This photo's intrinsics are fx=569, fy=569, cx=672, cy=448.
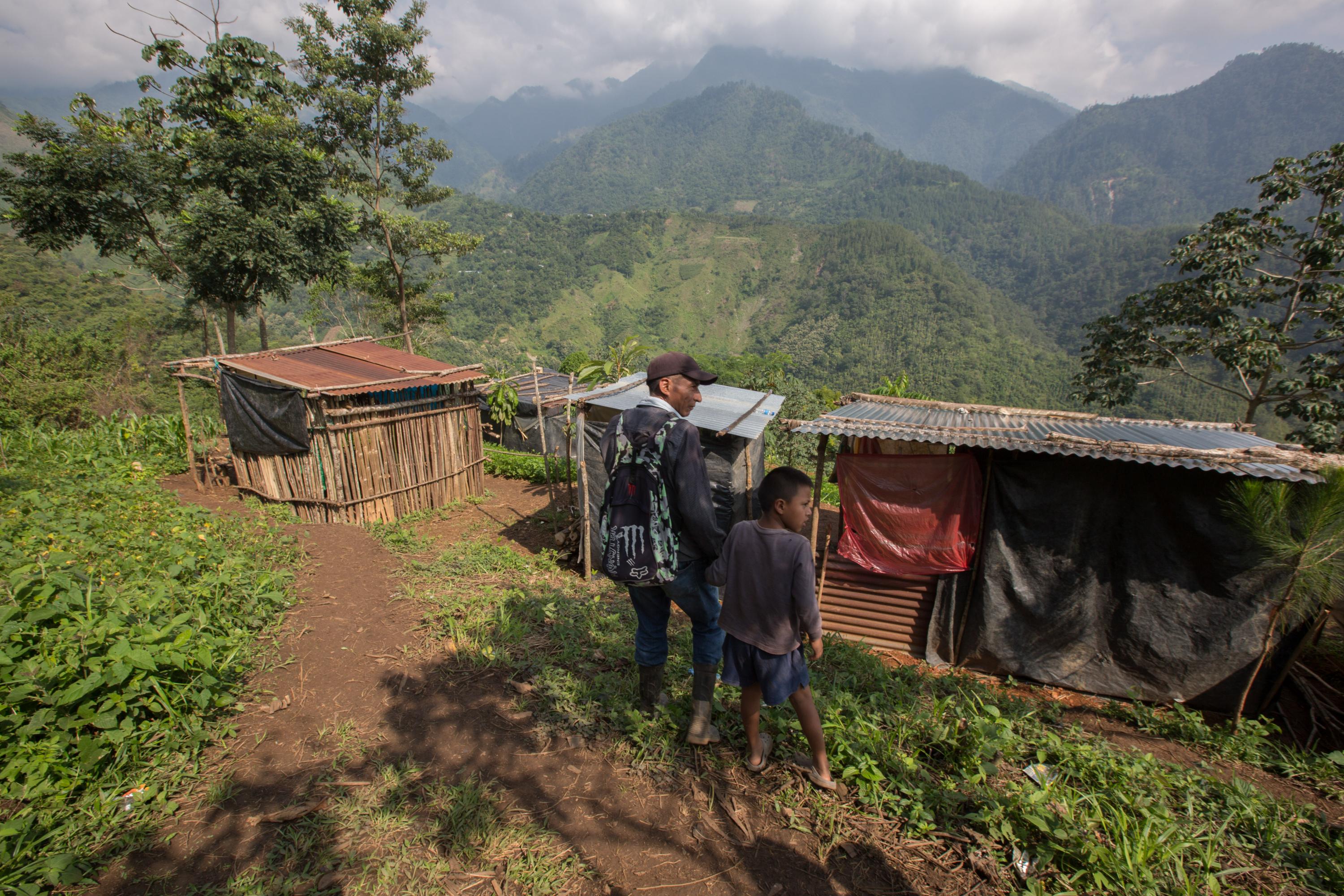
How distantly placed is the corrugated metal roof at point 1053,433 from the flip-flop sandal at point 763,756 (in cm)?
293

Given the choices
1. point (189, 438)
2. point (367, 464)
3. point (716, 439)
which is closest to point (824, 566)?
Result: point (716, 439)

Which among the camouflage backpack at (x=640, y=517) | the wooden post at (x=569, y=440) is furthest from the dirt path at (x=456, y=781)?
the wooden post at (x=569, y=440)

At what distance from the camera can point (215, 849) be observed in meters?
2.32

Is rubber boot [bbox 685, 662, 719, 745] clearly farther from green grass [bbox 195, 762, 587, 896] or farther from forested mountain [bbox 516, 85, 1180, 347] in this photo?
forested mountain [bbox 516, 85, 1180, 347]

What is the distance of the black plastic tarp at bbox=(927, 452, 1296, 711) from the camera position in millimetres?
4641

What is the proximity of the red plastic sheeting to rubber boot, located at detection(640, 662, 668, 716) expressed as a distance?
3165mm

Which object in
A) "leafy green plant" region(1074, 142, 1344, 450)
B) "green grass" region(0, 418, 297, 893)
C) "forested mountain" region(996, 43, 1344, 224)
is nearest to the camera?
"green grass" region(0, 418, 297, 893)

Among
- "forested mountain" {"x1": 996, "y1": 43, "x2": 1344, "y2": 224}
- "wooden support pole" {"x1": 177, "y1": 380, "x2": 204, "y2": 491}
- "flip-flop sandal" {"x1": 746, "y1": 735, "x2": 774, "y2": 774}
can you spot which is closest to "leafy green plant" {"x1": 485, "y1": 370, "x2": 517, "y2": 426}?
"wooden support pole" {"x1": 177, "y1": 380, "x2": 204, "y2": 491}

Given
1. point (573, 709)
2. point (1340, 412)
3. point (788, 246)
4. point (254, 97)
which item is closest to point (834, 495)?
point (1340, 412)

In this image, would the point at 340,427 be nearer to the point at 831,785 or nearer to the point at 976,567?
the point at 831,785

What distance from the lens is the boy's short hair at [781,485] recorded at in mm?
2412

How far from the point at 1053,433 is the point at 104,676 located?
266 inches

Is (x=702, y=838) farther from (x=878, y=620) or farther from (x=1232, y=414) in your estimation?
(x=1232, y=414)

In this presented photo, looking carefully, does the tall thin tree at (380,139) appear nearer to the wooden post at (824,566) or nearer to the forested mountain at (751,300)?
the wooden post at (824,566)
